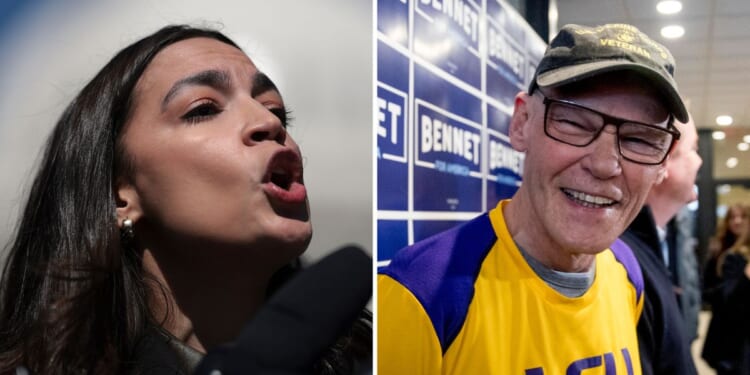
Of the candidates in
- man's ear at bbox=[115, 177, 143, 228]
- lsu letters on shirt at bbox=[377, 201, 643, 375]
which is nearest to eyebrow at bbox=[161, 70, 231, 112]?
man's ear at bbox=[115, 177, 143, 228]

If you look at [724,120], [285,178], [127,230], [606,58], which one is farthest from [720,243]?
[127,230]

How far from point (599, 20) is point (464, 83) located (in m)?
0.45

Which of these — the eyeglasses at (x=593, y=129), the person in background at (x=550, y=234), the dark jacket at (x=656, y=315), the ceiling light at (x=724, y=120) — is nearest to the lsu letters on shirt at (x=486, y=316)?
the person in background at (x=550, y=234)

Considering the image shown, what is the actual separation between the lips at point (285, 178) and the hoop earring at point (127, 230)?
0.18 meters

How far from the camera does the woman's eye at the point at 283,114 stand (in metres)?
0.95

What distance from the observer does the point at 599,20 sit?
66.8 inches

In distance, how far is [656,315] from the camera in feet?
5.38

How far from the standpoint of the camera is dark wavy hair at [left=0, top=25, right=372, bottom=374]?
0.77 m

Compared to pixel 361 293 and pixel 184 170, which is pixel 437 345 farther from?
pixel 184 170

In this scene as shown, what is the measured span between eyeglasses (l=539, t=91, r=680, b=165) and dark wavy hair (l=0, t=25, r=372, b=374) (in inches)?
33.0

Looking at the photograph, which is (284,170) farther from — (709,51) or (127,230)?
(709,51)

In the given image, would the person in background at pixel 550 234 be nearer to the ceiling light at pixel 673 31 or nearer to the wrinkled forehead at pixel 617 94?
the wrinkled forehead at pixel 617 94

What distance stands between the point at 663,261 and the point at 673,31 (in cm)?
65

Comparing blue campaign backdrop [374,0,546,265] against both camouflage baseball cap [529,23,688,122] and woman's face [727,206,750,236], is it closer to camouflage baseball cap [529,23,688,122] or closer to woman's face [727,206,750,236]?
camouflage baseball cap [529,23,688,122]
